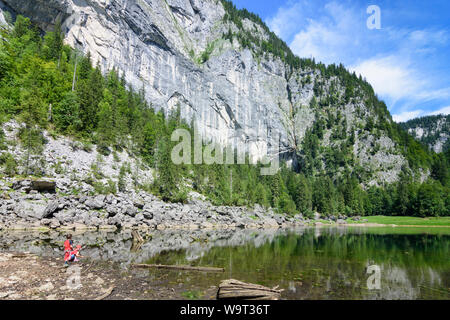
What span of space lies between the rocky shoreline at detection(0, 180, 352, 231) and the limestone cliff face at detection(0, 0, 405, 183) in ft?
209

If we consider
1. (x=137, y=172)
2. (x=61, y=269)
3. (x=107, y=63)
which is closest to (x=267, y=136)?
(x=107, y=63)

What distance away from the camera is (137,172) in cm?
5444

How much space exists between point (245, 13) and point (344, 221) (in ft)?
527

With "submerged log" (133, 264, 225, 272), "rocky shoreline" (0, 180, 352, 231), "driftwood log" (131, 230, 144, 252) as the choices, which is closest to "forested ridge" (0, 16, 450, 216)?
"rocky shoreline" (0, 180, 352, 231)

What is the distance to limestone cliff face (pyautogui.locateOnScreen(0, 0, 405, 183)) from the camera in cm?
8731

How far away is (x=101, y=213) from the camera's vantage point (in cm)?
3731

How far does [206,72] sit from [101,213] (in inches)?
4280

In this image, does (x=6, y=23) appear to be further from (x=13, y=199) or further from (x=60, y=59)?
(x=13, y=199)

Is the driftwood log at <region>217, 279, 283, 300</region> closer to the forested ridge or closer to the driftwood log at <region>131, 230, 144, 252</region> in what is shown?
the driftwood log at <region>131, 230, 144, 252</region>

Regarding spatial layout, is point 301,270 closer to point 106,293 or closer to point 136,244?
point 106,293

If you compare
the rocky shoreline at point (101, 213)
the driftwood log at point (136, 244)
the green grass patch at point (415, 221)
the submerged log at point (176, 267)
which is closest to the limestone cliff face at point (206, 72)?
the green grass patch at point (415, 221)

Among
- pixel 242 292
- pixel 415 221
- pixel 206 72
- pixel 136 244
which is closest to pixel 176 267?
pixel 242 292

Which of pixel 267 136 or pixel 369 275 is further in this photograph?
pixel 267 136

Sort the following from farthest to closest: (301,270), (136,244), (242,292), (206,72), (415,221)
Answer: (206,72) → (415,221) → (136,244) → (301,270) → (242,292)
